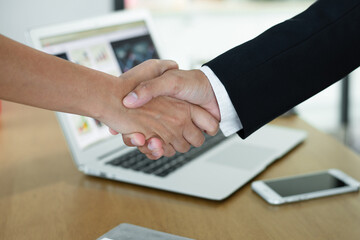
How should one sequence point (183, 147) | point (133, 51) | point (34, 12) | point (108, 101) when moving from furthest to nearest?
point (34, 12), point (133, 51), point (183, 147), point (108, 101)

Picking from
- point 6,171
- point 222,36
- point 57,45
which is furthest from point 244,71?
point 222,36

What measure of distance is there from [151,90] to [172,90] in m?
→ 0.05

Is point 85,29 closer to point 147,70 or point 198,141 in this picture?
point 147,70

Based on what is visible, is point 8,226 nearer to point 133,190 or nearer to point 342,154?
point 133,190

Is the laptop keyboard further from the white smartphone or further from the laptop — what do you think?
the white smartphone

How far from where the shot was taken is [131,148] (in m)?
1.13

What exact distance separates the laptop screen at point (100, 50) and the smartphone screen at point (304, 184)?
410 millimetres

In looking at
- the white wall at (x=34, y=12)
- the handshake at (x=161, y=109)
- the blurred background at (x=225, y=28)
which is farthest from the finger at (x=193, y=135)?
the blurred background at (x=225, y=28)

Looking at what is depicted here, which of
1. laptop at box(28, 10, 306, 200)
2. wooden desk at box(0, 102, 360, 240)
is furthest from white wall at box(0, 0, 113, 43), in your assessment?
wooden desk at box(0, 102, 360, 240)

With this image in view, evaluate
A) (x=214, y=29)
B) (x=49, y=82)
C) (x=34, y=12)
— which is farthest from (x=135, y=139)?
(x=214, y=29)

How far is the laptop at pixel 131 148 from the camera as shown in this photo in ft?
3.10

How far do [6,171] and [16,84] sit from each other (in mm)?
336

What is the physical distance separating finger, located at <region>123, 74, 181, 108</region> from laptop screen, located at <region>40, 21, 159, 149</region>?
140mm

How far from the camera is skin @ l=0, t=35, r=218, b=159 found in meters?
0.80
